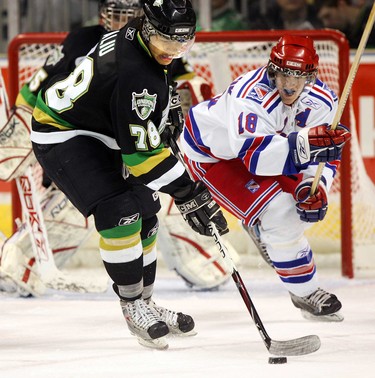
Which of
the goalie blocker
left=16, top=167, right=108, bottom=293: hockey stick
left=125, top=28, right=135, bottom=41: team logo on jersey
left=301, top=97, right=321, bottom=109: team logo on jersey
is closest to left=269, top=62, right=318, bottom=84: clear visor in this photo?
left=301, top=97, right=321, bottom=109: team logo on jersey

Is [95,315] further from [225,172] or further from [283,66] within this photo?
[283,66]

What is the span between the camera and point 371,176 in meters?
4.80

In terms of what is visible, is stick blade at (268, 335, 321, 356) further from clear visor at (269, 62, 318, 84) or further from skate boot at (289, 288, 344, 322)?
clear visor at (269, 62, 318, 84)

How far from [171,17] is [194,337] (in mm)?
938

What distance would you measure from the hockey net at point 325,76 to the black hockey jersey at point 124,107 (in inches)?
57.2

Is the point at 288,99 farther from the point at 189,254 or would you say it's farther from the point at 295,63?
the point at 189,254

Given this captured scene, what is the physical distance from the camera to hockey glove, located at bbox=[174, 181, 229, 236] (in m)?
2.99

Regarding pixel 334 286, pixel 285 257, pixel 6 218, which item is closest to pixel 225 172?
pixel 285 257

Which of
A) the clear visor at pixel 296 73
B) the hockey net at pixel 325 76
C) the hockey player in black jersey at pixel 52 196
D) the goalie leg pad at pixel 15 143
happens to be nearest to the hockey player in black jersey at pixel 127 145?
the clear visor at pixel 296 73

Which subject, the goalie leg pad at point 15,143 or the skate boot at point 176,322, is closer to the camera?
the skate boot at point 176,322

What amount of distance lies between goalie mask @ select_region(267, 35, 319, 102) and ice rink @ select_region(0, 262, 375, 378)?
29.4 inches

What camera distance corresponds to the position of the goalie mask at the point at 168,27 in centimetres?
296

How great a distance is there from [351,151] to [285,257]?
48.2 inches

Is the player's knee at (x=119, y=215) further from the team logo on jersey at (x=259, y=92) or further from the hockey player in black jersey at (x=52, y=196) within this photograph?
the hockey player in black jersey at (x=52, y=196)
